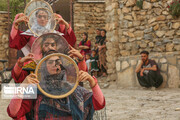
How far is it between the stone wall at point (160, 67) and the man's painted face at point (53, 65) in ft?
16.1

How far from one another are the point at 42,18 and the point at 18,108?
3.70 feet

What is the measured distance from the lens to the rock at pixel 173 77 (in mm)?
6534

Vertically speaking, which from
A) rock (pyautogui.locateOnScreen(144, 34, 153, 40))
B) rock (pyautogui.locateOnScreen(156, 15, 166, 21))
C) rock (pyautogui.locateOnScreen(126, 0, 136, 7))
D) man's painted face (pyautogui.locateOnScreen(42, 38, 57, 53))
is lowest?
man's painted face (pyautogui.locateOnScreen(42, 38, 57, 53))

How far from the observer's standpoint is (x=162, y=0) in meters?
7.05

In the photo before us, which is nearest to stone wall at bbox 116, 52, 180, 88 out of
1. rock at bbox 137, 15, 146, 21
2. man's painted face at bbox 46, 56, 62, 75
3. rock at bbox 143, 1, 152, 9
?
rock at bbox 137, 15, 146, 21

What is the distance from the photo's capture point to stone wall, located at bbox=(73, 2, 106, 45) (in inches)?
443

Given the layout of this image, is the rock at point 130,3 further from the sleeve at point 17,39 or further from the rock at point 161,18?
the sleeve at point 17,39

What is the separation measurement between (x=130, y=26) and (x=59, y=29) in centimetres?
467

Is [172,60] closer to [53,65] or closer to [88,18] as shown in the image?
[53,65]

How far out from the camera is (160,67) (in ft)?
22.6

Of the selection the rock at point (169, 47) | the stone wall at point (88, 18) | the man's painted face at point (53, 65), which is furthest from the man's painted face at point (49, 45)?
the stone wall at point (88, 18)

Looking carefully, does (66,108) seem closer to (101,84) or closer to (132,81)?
(132,81)

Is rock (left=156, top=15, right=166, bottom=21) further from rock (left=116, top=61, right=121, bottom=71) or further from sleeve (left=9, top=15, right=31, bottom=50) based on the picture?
sleeve (left=9, top=15, right=31, bottom=50)

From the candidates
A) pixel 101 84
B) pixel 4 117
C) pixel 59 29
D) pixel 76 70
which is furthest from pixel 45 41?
pixel 101 84
